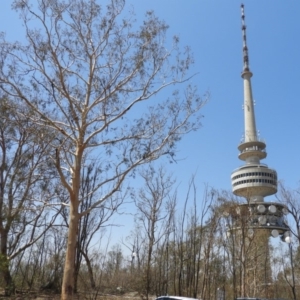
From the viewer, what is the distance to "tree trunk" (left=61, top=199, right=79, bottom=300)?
918cm

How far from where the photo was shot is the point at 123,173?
10.9 meters

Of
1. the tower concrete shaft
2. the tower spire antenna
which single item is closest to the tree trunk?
the tower concrete shaft

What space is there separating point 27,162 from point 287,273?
22.4 metres

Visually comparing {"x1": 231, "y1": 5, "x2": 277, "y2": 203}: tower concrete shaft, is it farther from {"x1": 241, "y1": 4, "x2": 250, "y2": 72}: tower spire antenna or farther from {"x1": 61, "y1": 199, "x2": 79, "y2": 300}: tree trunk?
{"x1": 61, "y1": 199, "x2": 79, "y2": 300}: tree trunk

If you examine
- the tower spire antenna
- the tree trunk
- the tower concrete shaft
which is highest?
the tower spire antenna

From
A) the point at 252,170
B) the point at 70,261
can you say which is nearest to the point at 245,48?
the point at 252,170

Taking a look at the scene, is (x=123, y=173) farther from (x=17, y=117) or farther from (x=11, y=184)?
(x=11, y=184)

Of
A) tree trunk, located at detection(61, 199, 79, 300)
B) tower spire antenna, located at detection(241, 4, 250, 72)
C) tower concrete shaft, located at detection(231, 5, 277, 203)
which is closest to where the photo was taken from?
tree trunk, located at detection(61, 199, 79, 300)

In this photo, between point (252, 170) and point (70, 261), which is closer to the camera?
point (70, 261)

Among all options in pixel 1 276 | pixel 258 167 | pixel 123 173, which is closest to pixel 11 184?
pixel 1 276

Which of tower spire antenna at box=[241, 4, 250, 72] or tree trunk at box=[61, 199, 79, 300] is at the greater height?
tower spire antenna at box=[241, 4, 250, 72]

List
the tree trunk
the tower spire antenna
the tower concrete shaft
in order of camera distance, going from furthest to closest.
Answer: the tower spire antenna
the tower concrete shaft
the tree trunk

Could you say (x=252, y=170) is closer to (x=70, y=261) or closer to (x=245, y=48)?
(x=245, y=48)

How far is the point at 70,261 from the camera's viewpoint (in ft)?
30.9
